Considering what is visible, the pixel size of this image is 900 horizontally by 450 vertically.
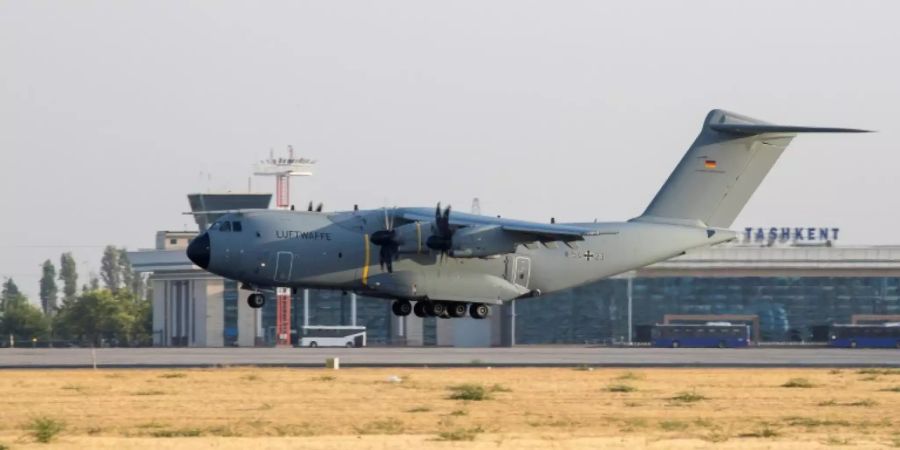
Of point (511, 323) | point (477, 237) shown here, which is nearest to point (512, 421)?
point (477, 237)

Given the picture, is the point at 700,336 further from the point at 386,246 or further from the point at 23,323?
the point at 23,323

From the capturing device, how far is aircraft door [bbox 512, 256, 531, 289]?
182 feet

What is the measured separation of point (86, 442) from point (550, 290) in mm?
26518

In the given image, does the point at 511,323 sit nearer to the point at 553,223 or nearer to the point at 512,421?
the point at 553,223

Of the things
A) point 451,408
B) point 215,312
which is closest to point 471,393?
point 451,408

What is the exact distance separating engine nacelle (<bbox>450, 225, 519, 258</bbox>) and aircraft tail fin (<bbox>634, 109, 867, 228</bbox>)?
7.21m

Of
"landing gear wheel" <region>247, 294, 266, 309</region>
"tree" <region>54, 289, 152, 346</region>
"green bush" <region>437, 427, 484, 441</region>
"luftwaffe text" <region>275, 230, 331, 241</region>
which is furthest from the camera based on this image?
"tree" <region>54, 289, 152, 346</region>

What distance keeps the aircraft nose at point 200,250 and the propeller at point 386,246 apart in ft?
18.8

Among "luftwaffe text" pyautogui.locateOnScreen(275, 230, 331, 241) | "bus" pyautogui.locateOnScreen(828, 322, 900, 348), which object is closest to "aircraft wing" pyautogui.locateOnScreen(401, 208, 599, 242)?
"luftwaffe text" pyautogui.locateOnScreen(275, 230, 331, 241)

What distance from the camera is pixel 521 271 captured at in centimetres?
5575

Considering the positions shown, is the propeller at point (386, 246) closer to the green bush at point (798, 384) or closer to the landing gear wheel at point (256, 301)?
the landing gear wheel at point (256, 301)

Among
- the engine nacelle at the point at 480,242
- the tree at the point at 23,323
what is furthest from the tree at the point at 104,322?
the engine nacelle at the point at 480,242

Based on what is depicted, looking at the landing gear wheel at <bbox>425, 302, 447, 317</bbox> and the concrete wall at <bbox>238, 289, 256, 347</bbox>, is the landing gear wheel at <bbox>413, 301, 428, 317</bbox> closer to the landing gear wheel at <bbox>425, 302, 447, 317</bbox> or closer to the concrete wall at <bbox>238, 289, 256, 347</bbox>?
the landing gear wheel at <bbox>425, 302, 447, 317</bbox>

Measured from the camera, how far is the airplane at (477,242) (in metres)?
52.5
